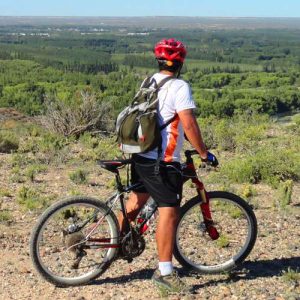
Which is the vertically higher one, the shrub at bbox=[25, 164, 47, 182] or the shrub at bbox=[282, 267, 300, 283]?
the shrub at bbox=[282, 267, 300, 283]

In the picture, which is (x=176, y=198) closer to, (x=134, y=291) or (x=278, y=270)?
(x=134, y=291)

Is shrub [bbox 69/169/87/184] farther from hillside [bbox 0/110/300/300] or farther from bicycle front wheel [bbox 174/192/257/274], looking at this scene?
bicycle front wheel [bbox 174/192/257/274]

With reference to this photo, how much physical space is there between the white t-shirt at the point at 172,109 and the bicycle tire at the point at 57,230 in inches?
19.6

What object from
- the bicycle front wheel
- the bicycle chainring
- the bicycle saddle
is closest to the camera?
the bicycle saddle

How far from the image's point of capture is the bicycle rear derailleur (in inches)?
133

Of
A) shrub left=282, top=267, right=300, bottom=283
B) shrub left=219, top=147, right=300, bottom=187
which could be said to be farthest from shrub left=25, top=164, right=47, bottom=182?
shrub left=282, top=267, right=300, bottom=283

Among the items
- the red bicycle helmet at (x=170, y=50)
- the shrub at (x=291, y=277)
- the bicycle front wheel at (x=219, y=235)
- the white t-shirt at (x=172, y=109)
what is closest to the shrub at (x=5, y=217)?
the bicycle front wheel at (x=219, y=235)

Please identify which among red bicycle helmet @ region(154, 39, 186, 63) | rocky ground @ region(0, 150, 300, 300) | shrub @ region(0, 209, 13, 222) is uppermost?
red bicycle helmet @ region(154, 39, 186, 63)

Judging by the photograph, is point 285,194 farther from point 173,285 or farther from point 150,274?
point 173,285

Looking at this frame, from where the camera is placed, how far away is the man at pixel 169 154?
302 centimetres

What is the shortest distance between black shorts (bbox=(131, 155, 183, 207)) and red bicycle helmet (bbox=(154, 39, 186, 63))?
→ 2.10 ft

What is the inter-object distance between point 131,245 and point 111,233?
0.16 m

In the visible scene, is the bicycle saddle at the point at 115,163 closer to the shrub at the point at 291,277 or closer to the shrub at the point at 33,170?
the shrub at the point at 291,277

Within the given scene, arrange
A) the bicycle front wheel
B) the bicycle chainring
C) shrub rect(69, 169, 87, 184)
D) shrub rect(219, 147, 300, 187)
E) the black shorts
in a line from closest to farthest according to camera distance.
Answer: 1. the black shorts
2. the bicycle chainring
3. the bicycle front wheel
4. shrub rect(69, 169, 87, 184)
5. shrub rect(219, 147, 300, 187)
